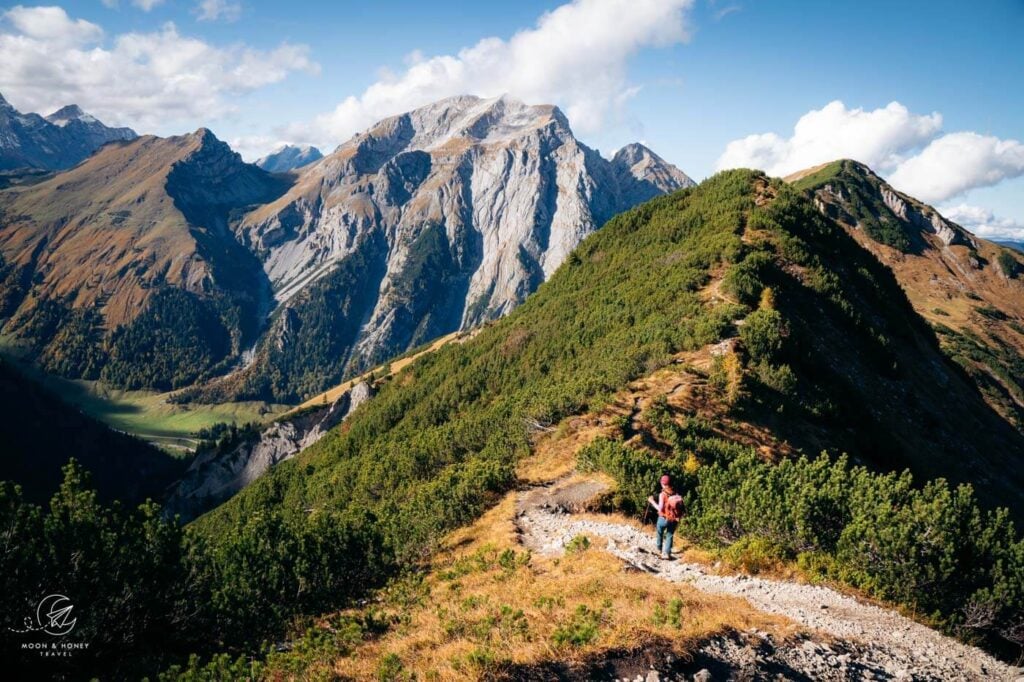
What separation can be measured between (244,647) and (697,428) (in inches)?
918

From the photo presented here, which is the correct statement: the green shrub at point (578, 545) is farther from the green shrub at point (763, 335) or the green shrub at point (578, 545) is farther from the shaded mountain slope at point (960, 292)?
the shaded mountain slope at point (960, 292)

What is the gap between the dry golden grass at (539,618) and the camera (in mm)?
12438

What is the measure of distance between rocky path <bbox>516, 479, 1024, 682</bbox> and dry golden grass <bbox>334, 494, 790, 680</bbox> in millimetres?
813

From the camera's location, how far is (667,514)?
1920cm

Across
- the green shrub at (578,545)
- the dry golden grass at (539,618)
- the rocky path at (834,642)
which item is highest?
the green shrub at (578,545)

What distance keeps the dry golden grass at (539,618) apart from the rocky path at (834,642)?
0.81 meters

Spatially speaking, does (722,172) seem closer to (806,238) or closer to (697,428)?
(806,238)

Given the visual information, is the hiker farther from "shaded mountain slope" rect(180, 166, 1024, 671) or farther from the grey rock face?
the grey rock face

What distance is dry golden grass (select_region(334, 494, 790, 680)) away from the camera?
12.4 m

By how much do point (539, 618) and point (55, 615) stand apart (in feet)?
38.9

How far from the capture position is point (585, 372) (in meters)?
42.7

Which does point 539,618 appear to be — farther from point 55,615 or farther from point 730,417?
point 730,417

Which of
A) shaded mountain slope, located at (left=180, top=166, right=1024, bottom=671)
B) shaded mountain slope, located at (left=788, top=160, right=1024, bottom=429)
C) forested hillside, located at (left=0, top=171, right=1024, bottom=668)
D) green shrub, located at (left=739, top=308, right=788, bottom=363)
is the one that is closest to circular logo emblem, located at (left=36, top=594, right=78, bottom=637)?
forested hillside, located at (left=0, top=171, right=1024, bottom=668)

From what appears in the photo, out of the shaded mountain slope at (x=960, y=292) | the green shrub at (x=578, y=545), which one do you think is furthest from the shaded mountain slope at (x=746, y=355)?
the shaded mountain slope at (x=960, y=292)
